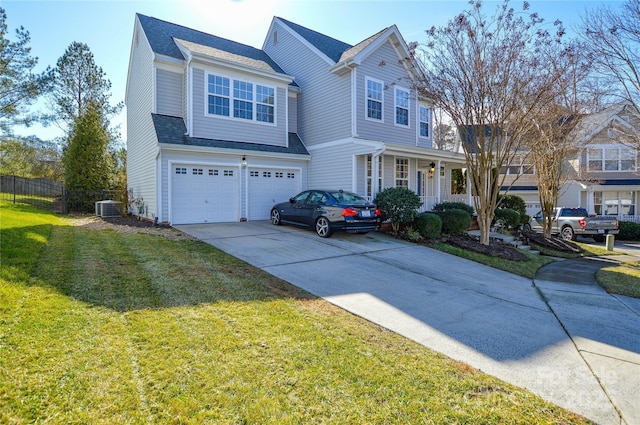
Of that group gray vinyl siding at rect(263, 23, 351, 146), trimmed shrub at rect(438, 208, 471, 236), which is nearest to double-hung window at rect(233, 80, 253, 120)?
gray vinyl siding at rect(263, 23, 351, 146)

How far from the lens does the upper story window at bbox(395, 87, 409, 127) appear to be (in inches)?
603

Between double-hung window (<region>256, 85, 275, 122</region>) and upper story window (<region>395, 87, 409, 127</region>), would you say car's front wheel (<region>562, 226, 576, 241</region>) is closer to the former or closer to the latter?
upper story window (<region>395, 87, 409, 127</region>)

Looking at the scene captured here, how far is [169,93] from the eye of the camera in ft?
42.5

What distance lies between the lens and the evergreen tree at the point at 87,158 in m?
17.9

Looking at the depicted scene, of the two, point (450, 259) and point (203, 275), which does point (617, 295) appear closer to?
point (450, 259)

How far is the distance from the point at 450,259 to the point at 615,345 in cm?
504

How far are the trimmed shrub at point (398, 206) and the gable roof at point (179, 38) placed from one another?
28.8 ft

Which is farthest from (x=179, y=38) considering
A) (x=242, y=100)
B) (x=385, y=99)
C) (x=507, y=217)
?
(x=507, y=217)

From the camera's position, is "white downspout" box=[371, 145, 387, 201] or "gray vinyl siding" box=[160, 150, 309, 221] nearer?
"gray vinyl siding" box=[160, 150, 309, 221]

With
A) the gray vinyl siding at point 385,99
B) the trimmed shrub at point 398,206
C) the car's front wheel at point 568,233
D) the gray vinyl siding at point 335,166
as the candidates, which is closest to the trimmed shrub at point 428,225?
the trimmed shrub at point 398,206

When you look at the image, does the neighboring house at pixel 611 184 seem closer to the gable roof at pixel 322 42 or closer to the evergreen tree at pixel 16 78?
the gable roof at pixel 322 42

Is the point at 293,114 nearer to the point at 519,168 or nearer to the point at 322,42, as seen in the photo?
the point at 322,42

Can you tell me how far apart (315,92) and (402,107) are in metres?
4.05

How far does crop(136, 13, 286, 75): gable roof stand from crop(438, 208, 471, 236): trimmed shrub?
10238 mm
